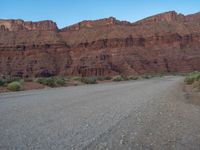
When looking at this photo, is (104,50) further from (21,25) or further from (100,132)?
(100,132)

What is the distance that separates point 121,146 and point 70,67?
111 meters

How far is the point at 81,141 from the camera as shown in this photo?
24.3 ft

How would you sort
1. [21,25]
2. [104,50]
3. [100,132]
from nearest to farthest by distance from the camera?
[100,132] < [104,50] < [21,25]

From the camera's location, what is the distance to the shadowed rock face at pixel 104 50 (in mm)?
114500

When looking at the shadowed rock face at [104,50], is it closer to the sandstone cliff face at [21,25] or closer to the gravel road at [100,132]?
the sandstone cliff face at [21,25]

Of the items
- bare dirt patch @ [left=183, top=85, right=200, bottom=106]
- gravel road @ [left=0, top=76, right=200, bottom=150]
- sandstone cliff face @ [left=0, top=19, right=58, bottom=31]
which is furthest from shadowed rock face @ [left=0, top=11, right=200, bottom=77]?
gravel road @ [left=0, top=76, right=200, bottom=150]

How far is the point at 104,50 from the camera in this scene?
127 m

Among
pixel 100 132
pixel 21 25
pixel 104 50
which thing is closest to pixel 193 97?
pixel 100 132

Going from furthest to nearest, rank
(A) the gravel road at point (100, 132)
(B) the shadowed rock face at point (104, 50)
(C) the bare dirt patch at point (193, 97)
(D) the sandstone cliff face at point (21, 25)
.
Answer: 1. (D) the sandstone cliff face at point (21, 25)
2. (B) the shadowed rock face at point (104, 50)
3. (C) the bare dirt patch at point (193, 97)
4. (A) the gravel road at point (100, 132)

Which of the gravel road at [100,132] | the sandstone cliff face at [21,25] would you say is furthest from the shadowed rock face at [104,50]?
the gravel road at [100,132]

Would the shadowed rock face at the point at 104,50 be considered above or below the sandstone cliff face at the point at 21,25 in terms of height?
below

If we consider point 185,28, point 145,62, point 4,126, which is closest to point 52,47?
point 145,62

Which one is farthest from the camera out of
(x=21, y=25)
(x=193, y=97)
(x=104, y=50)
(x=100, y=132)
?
(x=21, y=25)

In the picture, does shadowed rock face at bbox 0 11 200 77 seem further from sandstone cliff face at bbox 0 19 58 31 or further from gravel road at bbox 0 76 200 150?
gravel road at bbox 0 76 200 150
